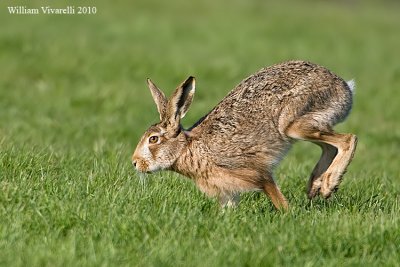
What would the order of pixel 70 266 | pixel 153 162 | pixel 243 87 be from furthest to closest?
pixel 243 87
pixel 153 162
pixel 70 266

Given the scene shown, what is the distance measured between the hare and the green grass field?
19 cm

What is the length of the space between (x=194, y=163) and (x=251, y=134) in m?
0.54

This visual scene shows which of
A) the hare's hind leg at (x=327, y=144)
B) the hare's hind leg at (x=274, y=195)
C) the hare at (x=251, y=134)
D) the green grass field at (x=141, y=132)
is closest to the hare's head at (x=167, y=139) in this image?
the hare at (x=251, y=134)

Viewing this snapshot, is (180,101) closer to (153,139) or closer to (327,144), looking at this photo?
(153,139)

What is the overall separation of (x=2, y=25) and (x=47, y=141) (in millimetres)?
10560

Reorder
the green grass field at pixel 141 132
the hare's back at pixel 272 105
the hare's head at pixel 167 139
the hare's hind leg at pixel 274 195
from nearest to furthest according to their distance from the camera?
the green grass field at pixel 141 132, the hare's hind leg at pixel 274 195, the hare's head at pixel 167 139, the hare's back at pixel 272 105

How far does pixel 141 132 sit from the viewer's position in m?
12.0

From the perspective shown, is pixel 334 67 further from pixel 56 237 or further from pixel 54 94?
pixel 56 237

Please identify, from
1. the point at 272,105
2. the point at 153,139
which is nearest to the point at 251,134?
the point at 272,105

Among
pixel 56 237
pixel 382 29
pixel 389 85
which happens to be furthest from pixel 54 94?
pixel 382 29

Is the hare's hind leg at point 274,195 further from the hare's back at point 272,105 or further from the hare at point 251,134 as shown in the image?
the hare's back at point 272,105

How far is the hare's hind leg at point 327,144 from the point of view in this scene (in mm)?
6840

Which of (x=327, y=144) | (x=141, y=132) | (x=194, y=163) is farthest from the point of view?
(x=141, y=132)

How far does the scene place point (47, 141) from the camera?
33.0 feet
